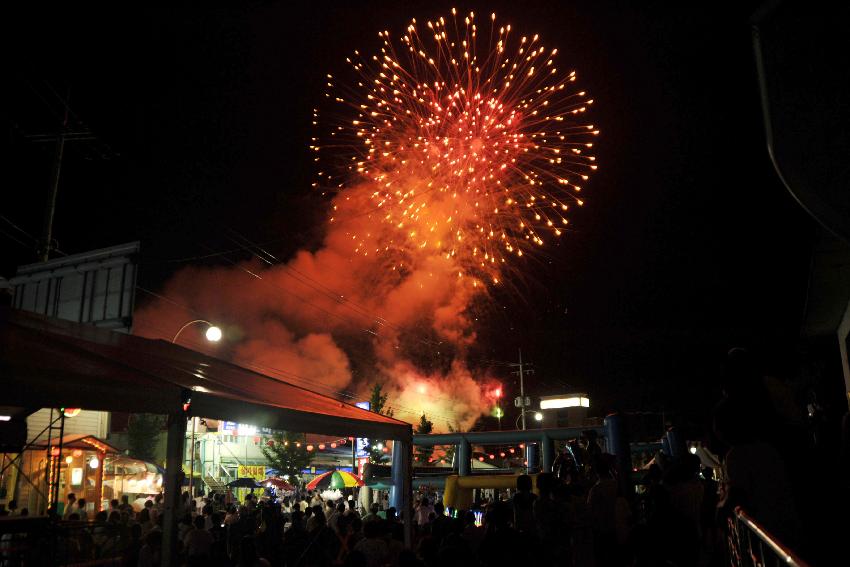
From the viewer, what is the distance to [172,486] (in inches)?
246

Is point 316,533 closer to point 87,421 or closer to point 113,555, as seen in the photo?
point 113,555

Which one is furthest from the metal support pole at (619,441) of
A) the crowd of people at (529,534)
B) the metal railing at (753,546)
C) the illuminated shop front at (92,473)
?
the illuminated shop front at (92,473)

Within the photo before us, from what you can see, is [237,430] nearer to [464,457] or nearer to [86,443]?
[86,443]

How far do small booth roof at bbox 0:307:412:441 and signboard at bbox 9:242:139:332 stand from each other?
3.89 m

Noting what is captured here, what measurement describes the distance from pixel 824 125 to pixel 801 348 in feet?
51.3

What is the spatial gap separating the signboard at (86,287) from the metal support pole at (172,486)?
7.72 metres

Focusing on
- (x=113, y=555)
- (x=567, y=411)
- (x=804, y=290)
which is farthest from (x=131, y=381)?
(x=567, y=411)

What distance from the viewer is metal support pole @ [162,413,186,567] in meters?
6.02

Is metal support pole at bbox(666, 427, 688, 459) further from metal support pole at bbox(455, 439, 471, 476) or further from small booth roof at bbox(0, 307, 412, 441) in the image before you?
metal support pole at bbox(455, 439, 471, 476)

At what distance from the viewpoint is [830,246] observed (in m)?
10.4

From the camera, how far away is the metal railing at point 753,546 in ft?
8.29

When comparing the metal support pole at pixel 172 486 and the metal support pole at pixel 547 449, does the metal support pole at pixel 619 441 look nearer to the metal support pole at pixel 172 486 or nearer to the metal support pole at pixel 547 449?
the metal support pole at pixel 547 449

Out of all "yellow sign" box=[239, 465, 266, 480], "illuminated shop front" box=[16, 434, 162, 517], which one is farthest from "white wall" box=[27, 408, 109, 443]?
"yellow sign" box=[239, 465, 266, 480]

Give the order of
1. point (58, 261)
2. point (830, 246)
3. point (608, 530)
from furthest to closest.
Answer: point (58, 261) < point (830, 246) < point (608, 530)
